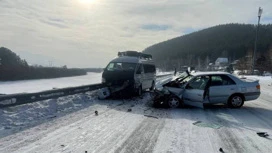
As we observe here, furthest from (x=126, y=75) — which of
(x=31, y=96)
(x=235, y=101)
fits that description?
(x=235, y=101)

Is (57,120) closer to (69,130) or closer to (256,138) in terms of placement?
(69,130)

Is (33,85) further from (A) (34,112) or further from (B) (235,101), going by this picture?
(B) (235,101)

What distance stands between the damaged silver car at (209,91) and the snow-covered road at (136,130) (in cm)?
43

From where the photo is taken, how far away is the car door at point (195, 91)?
1035cm

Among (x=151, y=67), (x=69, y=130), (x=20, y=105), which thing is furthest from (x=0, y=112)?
(x=151, y=67)

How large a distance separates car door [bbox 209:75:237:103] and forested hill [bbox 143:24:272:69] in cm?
11879

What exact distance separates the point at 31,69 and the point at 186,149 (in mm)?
60219

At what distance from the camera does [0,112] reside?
800cm

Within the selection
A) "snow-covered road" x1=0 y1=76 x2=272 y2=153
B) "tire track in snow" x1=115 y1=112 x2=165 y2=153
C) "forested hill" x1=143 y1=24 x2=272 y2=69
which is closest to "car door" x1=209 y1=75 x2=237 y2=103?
"snow-covered road" x1=0 y1=76 x2=272 y2=153

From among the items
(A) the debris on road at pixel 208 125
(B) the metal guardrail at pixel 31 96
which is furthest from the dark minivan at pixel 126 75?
(A) the debris on road at pixel 208 125

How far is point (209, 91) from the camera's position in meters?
10.6

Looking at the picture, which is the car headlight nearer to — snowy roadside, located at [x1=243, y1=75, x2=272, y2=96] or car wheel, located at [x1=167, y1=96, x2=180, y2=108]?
car wheel, located at [x1=167, y1=96, x2=180, y2=108]

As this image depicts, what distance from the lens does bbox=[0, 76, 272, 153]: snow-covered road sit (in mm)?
5457

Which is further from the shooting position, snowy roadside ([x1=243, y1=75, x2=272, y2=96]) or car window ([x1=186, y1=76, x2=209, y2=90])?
snowy roadside ([x1=243, y1=75, x2=272, y2=96])
